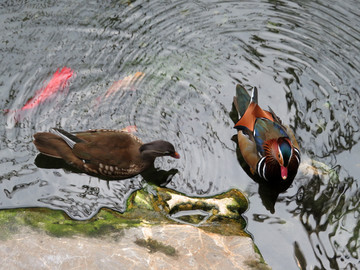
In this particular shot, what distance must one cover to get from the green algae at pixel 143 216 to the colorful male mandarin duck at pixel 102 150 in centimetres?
37

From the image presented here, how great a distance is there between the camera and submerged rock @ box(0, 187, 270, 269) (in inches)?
171

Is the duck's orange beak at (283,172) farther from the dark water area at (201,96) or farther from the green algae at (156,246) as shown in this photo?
the green algae at (156,246)

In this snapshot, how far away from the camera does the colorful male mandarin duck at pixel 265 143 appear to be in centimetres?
570

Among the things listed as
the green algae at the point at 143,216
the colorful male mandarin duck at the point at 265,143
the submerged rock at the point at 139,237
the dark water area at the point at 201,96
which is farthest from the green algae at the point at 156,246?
the colorful male mandarin duck at the point at 265,143

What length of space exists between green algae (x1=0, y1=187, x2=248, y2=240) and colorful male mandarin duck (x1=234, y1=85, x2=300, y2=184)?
0.51 m

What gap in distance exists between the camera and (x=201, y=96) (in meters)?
6.43

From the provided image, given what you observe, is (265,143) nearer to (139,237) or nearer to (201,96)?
(201,96)

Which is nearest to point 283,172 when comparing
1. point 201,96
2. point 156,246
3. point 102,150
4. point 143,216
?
point 201,96

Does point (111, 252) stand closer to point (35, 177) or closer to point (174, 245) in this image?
point (174, 245)

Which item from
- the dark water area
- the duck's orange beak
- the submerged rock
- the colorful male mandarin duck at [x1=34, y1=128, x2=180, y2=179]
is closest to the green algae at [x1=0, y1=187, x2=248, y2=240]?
the submerged rock

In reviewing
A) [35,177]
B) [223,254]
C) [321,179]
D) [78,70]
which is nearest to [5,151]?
[35,177]

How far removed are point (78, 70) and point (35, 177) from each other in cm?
157

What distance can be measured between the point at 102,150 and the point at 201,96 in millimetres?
1477

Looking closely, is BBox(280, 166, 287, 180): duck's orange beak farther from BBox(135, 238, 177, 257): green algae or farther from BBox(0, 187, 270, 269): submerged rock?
BBox(135, 238, 177, 257): green algae
